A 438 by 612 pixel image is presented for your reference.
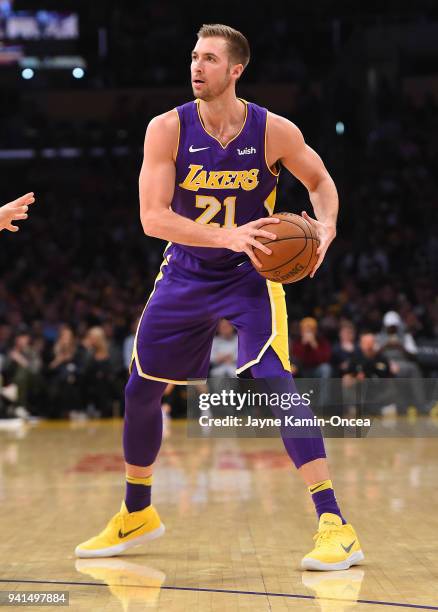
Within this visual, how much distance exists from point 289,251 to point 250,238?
0.20 m

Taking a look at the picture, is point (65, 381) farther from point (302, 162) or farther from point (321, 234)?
point (321, 234)

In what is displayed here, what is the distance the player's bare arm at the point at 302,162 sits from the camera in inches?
190

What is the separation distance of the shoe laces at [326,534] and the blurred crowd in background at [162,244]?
7.91 meters

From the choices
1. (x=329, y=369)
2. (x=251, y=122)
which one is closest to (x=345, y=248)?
(x=329, y=369)

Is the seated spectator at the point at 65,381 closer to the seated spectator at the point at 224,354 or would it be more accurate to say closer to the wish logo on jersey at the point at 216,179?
the seated spectator at the point at 224,354

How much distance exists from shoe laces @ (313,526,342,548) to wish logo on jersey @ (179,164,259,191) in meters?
1.60

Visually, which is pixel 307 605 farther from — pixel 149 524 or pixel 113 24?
pixel 113 24

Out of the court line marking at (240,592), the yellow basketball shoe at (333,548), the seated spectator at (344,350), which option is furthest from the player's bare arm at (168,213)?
the seated spectator at (344,350)

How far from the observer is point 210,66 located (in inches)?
184

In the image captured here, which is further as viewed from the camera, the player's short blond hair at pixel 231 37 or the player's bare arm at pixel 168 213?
the player's short blond hair at pixel 231 37

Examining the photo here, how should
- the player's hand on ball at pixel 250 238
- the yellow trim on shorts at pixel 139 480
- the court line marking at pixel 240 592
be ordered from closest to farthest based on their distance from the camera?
1. the court line marking at pixel 240 592
2. the player's hand on ball at pixel 250 238
3. the yellow trim on shorts at pixel 139 480

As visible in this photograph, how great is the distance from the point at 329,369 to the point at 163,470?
218 inches

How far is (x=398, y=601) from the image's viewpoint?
12.4ft

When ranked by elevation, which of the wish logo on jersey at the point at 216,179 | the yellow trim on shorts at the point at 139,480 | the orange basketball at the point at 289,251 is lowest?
the yellow trim on shorts at the point at 139,480
